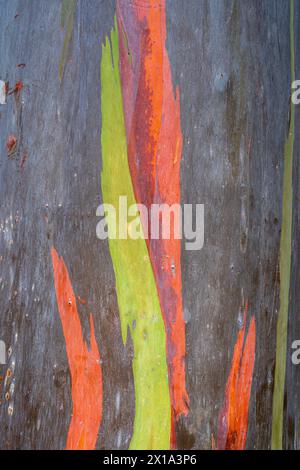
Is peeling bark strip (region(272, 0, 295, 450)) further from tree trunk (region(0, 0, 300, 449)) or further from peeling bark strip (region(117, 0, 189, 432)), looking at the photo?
peeling bark strip (region(117, 0, 189, 432))

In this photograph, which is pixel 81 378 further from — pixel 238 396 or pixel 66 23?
pixel 66 23

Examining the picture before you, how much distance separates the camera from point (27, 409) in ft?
3.26

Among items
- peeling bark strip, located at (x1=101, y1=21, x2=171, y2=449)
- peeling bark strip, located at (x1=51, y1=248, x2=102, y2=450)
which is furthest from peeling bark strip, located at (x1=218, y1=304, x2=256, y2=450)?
peeling bark strip, located at (x1=51, y1=248, x2=102, y2=450)

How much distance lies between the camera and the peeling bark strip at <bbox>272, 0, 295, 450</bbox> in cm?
110

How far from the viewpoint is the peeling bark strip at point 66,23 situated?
1.04 metres

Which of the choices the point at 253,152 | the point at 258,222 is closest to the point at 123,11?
the point at 253,152

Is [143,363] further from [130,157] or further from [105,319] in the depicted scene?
[130,157]

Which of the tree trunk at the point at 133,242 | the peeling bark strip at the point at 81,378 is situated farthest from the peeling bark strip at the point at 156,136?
the peeling bark strip at the point at 81,378

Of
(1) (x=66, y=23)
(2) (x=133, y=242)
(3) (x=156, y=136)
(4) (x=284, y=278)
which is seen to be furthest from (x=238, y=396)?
(1) (x=66, y=23)

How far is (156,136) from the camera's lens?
1038 mm

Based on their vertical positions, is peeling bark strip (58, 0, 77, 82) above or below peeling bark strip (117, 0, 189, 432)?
above

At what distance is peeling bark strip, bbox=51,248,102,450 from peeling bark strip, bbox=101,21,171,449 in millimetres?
67

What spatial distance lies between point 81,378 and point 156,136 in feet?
1.50
